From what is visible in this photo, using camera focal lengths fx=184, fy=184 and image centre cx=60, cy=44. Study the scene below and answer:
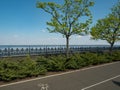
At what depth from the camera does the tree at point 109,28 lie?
1188 inches

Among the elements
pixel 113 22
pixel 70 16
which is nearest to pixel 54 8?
pixel 70 16

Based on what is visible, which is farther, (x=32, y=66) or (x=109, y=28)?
(x=109, y=28)

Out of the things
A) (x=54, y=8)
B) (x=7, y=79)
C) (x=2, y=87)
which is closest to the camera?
(x=2, y=87)

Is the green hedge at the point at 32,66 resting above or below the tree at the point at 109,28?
below

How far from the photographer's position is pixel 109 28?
30.5 meters

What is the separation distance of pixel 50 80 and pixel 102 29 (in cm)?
2080

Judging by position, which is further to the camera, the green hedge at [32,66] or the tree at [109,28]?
the tree at [109,28]

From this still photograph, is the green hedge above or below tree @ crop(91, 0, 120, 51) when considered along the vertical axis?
below

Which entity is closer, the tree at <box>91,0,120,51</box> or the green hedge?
the green hedge

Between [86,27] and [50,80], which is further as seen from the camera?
[86,27]

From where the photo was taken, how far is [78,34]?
2183 cm

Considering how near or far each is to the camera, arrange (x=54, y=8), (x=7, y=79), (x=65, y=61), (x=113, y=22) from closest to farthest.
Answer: (x=7, y=79)
(x=65, y=61)
(x=54, y=8)
(x=113, y=22)

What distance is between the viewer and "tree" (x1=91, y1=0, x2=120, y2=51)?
30.2 m

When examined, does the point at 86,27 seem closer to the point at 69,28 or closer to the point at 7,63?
the point at 69,28
